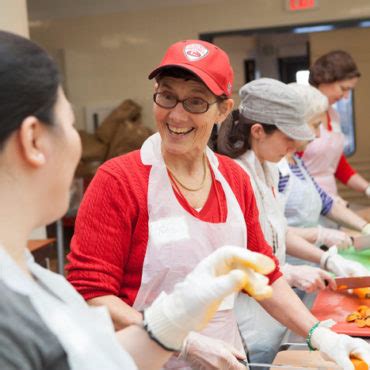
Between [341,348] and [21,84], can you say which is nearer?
[21,84]

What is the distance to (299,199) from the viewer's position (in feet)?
8.52

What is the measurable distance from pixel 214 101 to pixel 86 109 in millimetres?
4842

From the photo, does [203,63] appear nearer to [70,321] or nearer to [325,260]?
[70,321]

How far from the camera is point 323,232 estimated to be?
2.63 meters

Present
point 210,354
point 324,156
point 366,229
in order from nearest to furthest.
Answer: point 210,354
point 366,229
point 324,156

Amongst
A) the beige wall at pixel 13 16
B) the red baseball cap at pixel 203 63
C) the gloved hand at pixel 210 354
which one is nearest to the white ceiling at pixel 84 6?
the beige wall at pixel 13 16

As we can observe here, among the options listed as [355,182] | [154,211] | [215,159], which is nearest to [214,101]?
[215,159]

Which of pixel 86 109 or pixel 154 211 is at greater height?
pixel 154 211

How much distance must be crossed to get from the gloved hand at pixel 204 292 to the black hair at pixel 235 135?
116cm

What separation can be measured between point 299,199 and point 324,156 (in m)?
1.01

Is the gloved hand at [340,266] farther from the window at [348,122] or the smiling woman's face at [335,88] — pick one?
the window at [348,122]

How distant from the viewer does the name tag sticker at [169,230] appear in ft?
4.54

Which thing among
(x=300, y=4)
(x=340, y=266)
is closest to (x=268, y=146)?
(x=340, y=266)

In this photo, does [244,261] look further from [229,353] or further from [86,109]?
[86,109]
